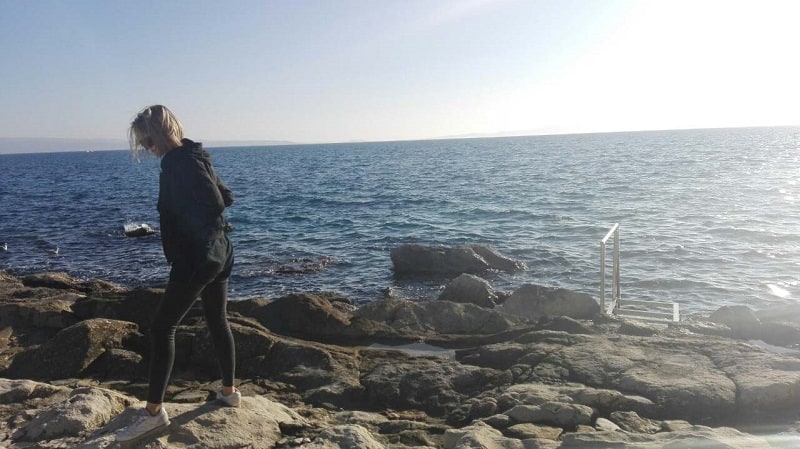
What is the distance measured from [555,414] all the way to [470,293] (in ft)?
21.3

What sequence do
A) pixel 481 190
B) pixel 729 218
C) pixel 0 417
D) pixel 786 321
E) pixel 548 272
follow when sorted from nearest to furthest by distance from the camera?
pixel 0 417
pixel 786 321
pixel 548 272
pixel 729 218
pixel 481 190

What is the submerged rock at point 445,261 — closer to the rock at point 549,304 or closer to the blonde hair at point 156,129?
the rock at point 549,304

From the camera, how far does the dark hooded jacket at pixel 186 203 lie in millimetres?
3533

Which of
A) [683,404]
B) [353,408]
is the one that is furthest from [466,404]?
[683,404]

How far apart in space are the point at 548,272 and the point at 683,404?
10.4m

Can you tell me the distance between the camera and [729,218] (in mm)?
21922

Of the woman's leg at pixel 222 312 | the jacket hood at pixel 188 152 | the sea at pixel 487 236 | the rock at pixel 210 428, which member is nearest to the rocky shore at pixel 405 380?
the rock at pixel 210 428

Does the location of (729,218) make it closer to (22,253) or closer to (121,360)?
(121,360)

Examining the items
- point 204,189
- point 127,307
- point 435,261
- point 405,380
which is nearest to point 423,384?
point 405,380

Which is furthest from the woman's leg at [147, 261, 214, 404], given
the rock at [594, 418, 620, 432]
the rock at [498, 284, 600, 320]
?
the rock at [498, 284, 600, 320]

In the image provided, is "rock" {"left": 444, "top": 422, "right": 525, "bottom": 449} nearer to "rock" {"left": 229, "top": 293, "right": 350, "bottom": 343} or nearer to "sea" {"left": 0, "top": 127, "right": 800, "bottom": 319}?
"sea" {"left": 0, "top": 127, "right": 800, "bottom": 319}

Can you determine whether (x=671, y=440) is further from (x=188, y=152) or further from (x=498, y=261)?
(x=498, y=261)

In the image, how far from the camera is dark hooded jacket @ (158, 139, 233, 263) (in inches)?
139

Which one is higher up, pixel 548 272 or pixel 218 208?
pixel 218 208
